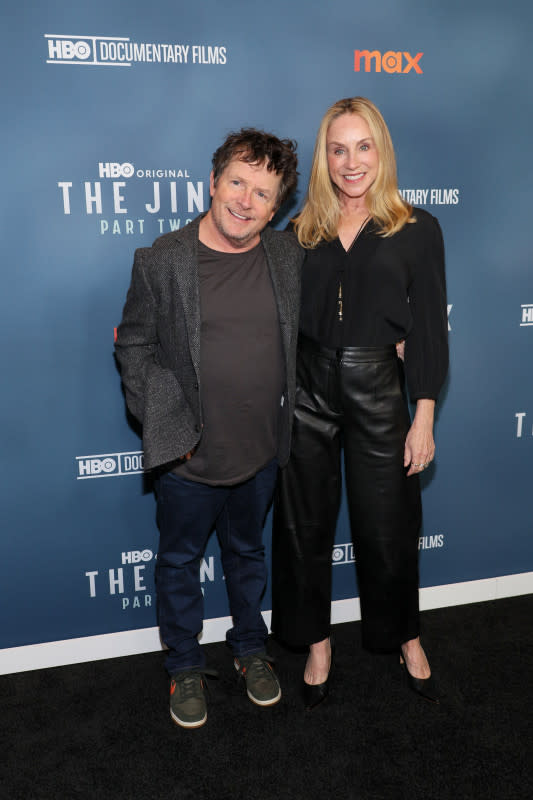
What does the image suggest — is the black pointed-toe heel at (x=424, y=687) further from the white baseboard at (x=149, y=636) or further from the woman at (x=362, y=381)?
the white baseboard at (x=149, y=636)

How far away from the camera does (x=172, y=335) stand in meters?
2.01

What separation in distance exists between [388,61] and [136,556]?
1926 millimetres

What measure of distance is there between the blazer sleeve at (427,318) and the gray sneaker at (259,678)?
1.03 metres

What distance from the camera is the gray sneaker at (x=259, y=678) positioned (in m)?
2.31

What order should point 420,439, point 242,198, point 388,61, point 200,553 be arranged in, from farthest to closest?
point 388,61 < point 200,553 < point 420,439 < point 242,198

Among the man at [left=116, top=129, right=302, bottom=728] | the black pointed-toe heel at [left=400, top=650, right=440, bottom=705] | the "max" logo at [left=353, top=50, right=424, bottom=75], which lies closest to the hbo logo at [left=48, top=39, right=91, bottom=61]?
the man at [left=116, top=129, right=302, bottom=728]

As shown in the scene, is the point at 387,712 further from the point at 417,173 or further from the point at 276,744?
the point at 417,173

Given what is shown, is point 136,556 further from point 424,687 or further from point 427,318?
point 427,318

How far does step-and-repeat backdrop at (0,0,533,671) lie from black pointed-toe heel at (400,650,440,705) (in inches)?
20.3

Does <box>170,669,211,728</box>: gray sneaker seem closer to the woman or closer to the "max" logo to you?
the woman

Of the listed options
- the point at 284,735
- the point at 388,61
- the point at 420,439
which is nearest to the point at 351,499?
the point at 420,439

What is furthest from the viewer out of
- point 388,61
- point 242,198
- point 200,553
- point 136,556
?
point 136,556

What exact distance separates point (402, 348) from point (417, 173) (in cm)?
72

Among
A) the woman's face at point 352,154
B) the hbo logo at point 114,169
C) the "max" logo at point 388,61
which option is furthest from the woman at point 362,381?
the hbo logo at point 114,169
